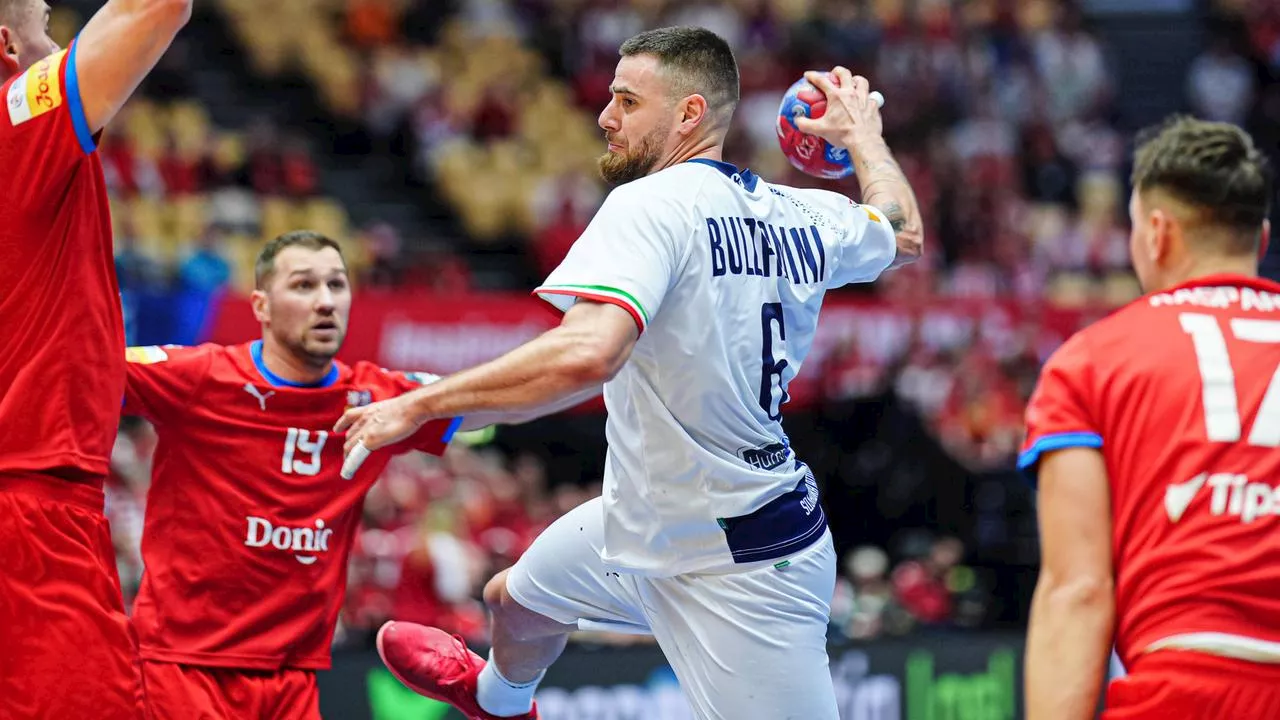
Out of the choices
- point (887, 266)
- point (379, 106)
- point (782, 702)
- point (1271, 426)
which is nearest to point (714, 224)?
point (887, 266)

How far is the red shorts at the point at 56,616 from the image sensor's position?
159 inches

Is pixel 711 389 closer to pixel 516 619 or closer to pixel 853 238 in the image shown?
pixel 853 238

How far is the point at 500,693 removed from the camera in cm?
588

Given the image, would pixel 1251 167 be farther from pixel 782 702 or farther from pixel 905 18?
pixel 905 18

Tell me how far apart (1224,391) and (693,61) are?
6.95 feet

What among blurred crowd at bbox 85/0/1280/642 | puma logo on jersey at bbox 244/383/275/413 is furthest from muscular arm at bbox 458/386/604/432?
blurred crowd at bbox 85/0/1280/642

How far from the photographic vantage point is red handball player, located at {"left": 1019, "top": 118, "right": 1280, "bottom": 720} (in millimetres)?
3352

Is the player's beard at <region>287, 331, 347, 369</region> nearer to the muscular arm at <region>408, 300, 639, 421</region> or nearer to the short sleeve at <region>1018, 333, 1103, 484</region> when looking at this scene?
the muscular arm at <region>408, 300, 639, 421</region>

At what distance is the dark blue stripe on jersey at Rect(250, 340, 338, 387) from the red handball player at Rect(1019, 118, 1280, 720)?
10.6 ft

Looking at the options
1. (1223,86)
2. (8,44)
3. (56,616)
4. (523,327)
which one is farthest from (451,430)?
(1223,86)

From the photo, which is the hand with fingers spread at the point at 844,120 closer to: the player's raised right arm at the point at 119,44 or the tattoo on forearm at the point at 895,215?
the tattoo on forearm at the point at 895,215

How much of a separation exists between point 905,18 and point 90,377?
61.3ft

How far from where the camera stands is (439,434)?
5852 millimetres

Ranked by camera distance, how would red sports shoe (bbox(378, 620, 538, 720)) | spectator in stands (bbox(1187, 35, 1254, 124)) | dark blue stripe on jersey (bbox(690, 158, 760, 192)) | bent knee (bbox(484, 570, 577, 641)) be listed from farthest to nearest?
spectator in stands (bbox(1187, 35, 1254, 124))
red sports shoe (bbox(378, 620, 538, 720))
bent knee (bbox(484, 570, 577, 641))
dark blue stripe on jersey (bbox(690, 158, 760, 192))
